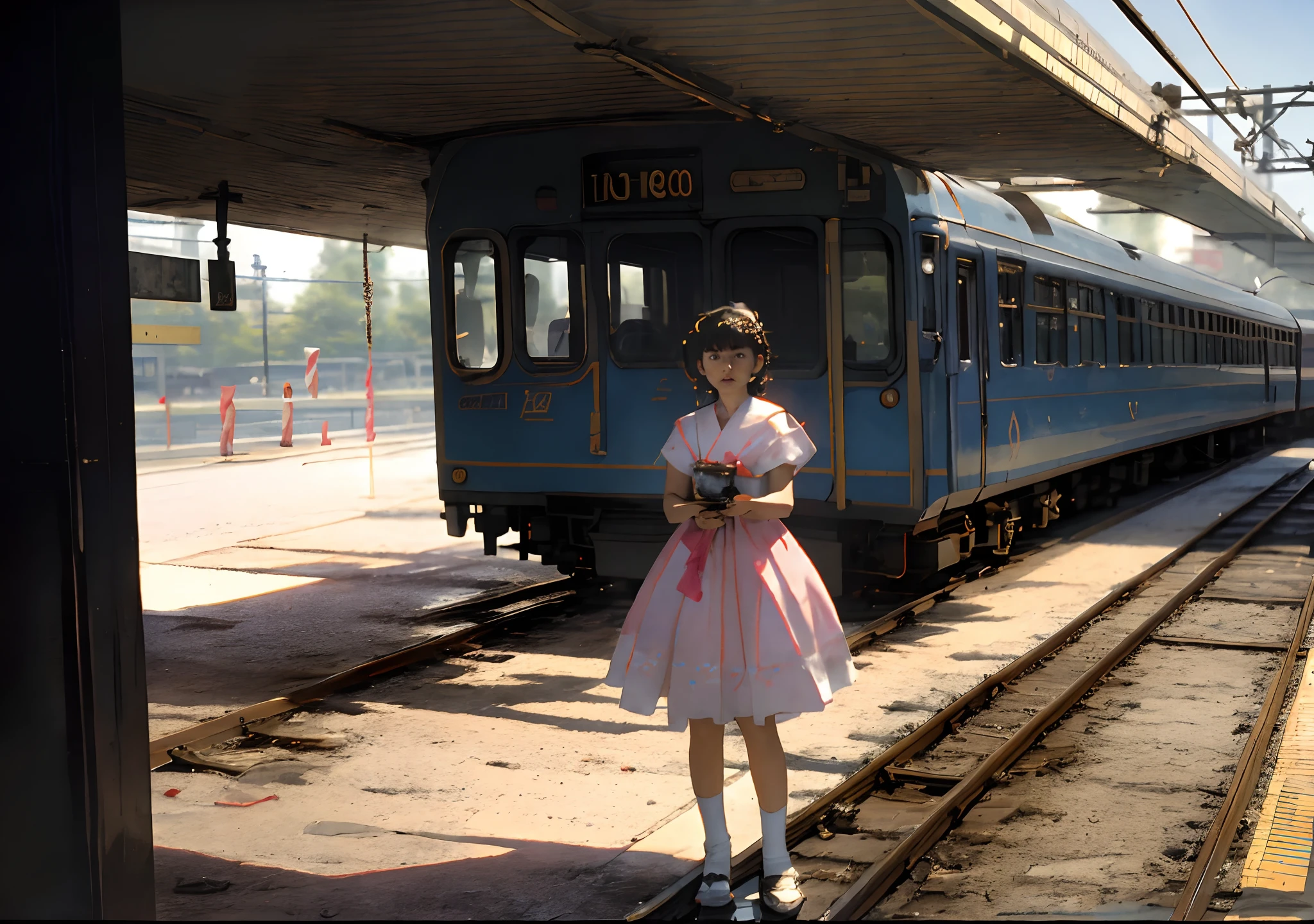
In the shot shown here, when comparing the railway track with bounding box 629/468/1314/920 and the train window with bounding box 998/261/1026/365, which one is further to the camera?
the train window with bounding box 998/261/1026/365

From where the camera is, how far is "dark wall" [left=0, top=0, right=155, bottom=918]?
3.37 metres

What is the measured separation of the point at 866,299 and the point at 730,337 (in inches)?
199

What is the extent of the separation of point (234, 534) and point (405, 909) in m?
11.4

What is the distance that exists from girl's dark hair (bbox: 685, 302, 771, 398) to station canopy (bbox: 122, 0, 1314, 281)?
2173mm

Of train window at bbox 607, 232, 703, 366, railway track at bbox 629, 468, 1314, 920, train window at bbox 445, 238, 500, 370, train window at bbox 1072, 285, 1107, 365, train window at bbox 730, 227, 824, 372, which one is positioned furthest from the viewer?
train window at bbox 1072, 285, 1107, 365

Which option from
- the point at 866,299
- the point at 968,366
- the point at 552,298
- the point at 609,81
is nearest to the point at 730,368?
the point at 609,81

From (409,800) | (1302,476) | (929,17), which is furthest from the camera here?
(1302,476)

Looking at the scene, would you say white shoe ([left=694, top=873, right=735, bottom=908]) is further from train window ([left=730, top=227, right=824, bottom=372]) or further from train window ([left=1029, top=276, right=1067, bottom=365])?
train window ([left=1029, top=276, right=1067, bottom=365])

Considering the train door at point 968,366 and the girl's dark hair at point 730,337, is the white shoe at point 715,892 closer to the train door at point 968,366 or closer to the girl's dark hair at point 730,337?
the girl's dark hair at point 730,337

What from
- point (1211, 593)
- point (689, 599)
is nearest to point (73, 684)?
point (689, 599)

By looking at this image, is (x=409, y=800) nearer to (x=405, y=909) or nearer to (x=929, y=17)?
(x=405, y=909)

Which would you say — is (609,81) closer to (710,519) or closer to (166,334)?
(166,334)

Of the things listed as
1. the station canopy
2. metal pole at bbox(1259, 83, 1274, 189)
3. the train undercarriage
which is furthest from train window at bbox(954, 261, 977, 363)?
metal pole at bbox(1259, 83, 1274, 189)

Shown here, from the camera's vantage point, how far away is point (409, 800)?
5613mm
